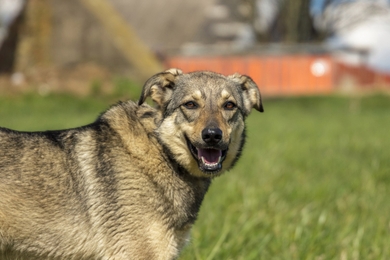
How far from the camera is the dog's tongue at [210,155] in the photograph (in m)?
4.57

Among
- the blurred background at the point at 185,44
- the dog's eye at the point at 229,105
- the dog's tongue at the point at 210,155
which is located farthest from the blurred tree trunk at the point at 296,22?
the dog's tongue at the point at 210,155

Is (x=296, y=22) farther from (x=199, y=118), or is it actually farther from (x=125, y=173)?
(x=125, y=173)

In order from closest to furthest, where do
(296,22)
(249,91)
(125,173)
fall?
(125,173) → (249,91) → (296,22)

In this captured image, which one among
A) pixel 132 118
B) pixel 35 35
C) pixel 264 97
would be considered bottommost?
pixel 264 97

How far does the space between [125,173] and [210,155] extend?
59 cm

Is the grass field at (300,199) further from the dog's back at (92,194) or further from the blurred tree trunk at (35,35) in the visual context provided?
the blurred tree trunk at (35,35)

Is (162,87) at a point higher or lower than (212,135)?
higher

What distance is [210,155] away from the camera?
15.1 ft

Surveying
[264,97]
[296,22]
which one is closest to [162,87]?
[264,97]

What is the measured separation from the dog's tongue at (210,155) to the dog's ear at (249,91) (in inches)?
25.1

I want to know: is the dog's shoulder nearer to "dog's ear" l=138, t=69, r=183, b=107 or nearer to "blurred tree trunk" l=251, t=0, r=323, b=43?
"dog's ear" l=138, t=69, r=183, b=107

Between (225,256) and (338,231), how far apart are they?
1.40 meters

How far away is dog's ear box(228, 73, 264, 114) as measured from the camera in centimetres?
514

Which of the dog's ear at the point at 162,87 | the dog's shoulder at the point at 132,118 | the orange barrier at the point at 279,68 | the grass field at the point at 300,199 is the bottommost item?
the orange barrier at the point at 279,68
